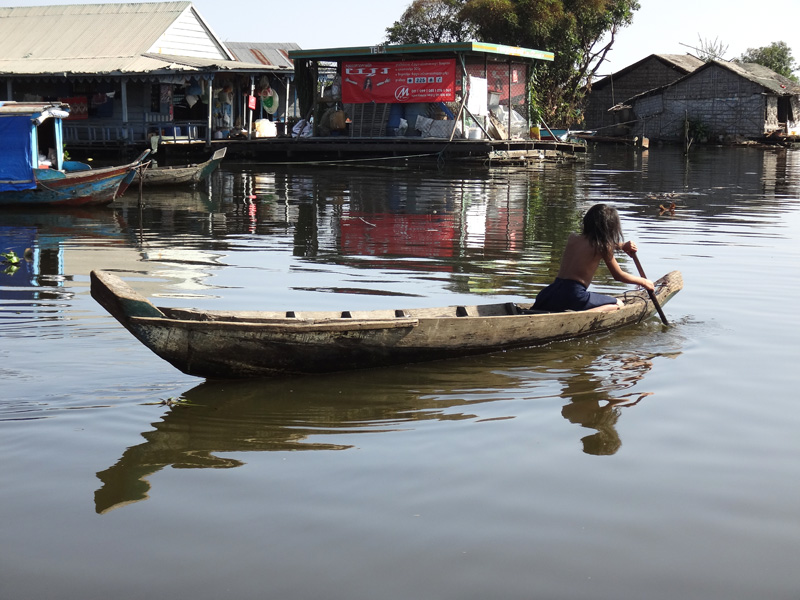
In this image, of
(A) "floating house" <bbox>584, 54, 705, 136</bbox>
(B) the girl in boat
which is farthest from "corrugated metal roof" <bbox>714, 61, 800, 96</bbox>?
(B) the girl in boat

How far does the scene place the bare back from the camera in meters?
6.25

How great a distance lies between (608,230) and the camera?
6.11 meters

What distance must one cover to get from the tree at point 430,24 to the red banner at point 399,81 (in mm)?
17330

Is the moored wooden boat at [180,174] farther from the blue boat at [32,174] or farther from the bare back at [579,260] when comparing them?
the bare back at [579,260]

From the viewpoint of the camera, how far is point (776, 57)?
5262 centimetres

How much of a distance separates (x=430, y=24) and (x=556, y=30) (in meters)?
9.02

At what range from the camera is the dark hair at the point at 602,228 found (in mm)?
6086

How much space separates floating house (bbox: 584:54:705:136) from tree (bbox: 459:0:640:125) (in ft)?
11.3

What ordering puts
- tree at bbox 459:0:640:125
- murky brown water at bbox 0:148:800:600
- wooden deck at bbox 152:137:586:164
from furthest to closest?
tree at bbox 459:0:640:125
wooden deck at bbox 152:137:586:164
murky brown water at bbox 0:148:800:600

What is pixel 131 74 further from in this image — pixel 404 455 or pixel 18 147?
pixel 404 455

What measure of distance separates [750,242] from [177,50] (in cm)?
2173

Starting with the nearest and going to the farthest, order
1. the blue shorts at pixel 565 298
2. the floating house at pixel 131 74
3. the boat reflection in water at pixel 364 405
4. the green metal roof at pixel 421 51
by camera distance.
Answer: the boat reflection in water at pixel 364 405
the blue shorts at pixel 565 298
the green metal roof at pixel 421 51
the floating house at pixel 131 74

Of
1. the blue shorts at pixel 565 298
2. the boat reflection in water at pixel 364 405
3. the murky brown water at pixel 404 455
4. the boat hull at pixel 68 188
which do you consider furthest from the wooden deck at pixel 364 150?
the boat reflection in water at pixel 364 405

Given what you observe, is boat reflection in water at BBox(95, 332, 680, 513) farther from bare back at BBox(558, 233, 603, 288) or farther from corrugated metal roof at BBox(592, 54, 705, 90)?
corrugated metal roof at BBox(592, 54, 705, 90)
